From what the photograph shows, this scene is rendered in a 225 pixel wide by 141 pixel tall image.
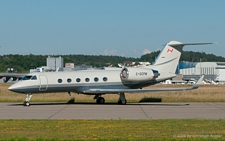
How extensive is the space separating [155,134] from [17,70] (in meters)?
178

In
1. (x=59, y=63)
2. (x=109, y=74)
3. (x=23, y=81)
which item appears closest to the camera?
(x=23, y=81)

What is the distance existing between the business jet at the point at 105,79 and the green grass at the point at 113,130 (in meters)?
11.6

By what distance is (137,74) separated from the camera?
30969 millimetres

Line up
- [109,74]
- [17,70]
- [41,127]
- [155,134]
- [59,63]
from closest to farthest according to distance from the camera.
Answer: [155,134] → [41,127] → [109,74] → [59,63] → [17,70]

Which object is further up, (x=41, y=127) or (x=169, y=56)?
(x=169, y=56)

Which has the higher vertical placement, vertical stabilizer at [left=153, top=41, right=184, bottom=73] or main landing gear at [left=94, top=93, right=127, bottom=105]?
vertical stabilizer at [left=153, top=41, right=184, bottom=73]

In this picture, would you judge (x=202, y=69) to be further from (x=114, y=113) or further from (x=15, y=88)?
(x=114, y=113)

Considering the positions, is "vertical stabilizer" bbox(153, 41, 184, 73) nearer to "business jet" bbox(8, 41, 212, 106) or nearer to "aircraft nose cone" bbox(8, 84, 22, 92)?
"business jet" bbox(8, 41, 212, 106)

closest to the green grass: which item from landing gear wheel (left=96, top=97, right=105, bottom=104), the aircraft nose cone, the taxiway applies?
the taxiway

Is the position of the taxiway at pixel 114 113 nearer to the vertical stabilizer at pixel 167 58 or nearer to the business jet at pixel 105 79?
the business jet at pixel 105 79

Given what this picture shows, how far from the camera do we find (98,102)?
31531mm

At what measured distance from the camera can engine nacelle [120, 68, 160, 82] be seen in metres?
30.8

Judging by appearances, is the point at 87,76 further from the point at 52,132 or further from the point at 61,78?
the point at 52,132

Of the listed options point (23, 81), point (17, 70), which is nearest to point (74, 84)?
point (23, 81)
